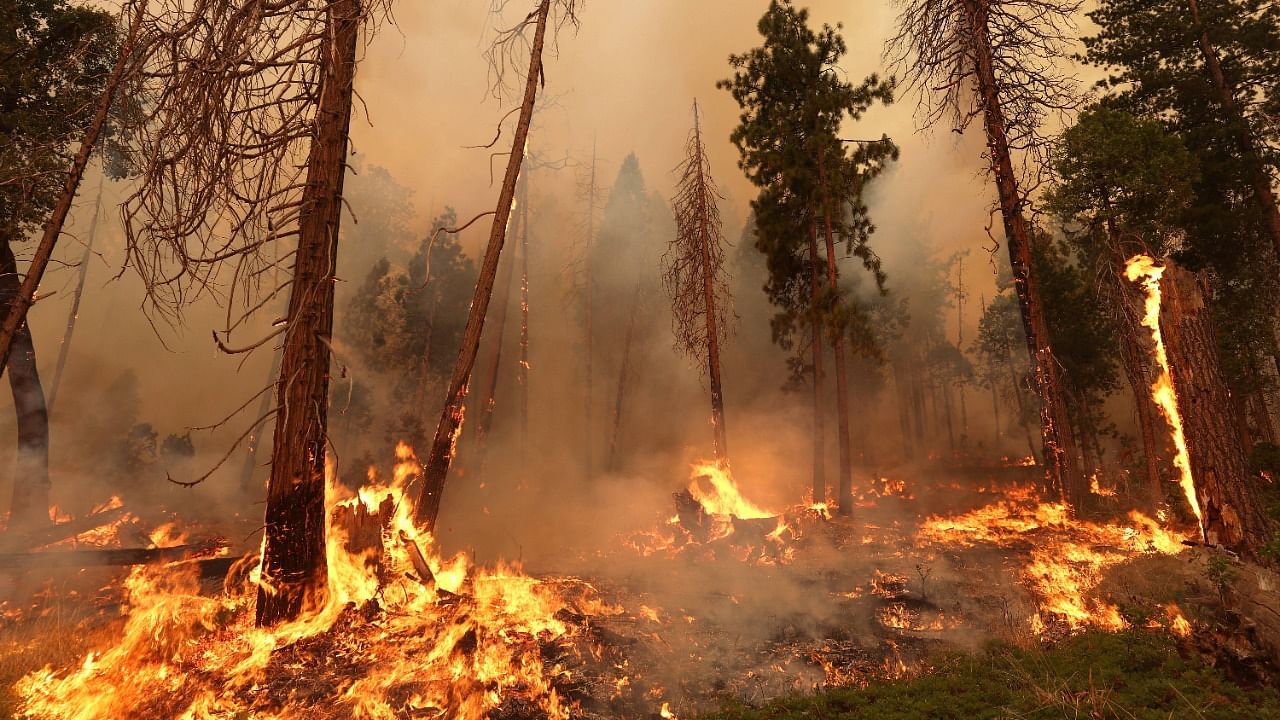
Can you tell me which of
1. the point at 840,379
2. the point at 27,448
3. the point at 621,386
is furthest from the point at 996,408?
the point at 27,448

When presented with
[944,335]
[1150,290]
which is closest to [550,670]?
[1150,290]

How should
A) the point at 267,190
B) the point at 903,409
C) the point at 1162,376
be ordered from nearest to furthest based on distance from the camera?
the point at 267,190
the point at 1162,376
the point at 903,409

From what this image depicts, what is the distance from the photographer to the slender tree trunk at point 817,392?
15.1 metres

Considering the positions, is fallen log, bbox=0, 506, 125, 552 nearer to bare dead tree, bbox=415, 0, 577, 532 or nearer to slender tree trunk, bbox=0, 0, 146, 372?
slender tree trunk, bbox=0, 0, 146, 372

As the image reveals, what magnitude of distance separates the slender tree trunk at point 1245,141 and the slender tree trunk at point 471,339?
61.5ft

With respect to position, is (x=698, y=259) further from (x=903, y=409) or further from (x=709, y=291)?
(x=903, y=409)

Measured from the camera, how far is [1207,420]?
213 inches

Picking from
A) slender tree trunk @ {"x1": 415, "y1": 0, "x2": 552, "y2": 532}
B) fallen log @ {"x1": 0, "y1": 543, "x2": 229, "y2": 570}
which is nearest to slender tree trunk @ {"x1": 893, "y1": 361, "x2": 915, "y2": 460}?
slender tree trunk @ {"x1": 415, "y1": 0, "x2": 552, "y2": 532}

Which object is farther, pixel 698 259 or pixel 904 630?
pixel 698 259

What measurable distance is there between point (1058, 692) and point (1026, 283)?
28.9 ft

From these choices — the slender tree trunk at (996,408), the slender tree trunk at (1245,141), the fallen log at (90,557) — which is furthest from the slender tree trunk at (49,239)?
the slender tree trunk at (996,408)

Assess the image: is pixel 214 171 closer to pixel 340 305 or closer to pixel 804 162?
pixel 804 162

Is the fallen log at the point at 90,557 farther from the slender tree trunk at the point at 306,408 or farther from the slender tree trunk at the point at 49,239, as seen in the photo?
the slender tree trunk at the point at 306,408

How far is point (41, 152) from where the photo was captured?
6.89m
